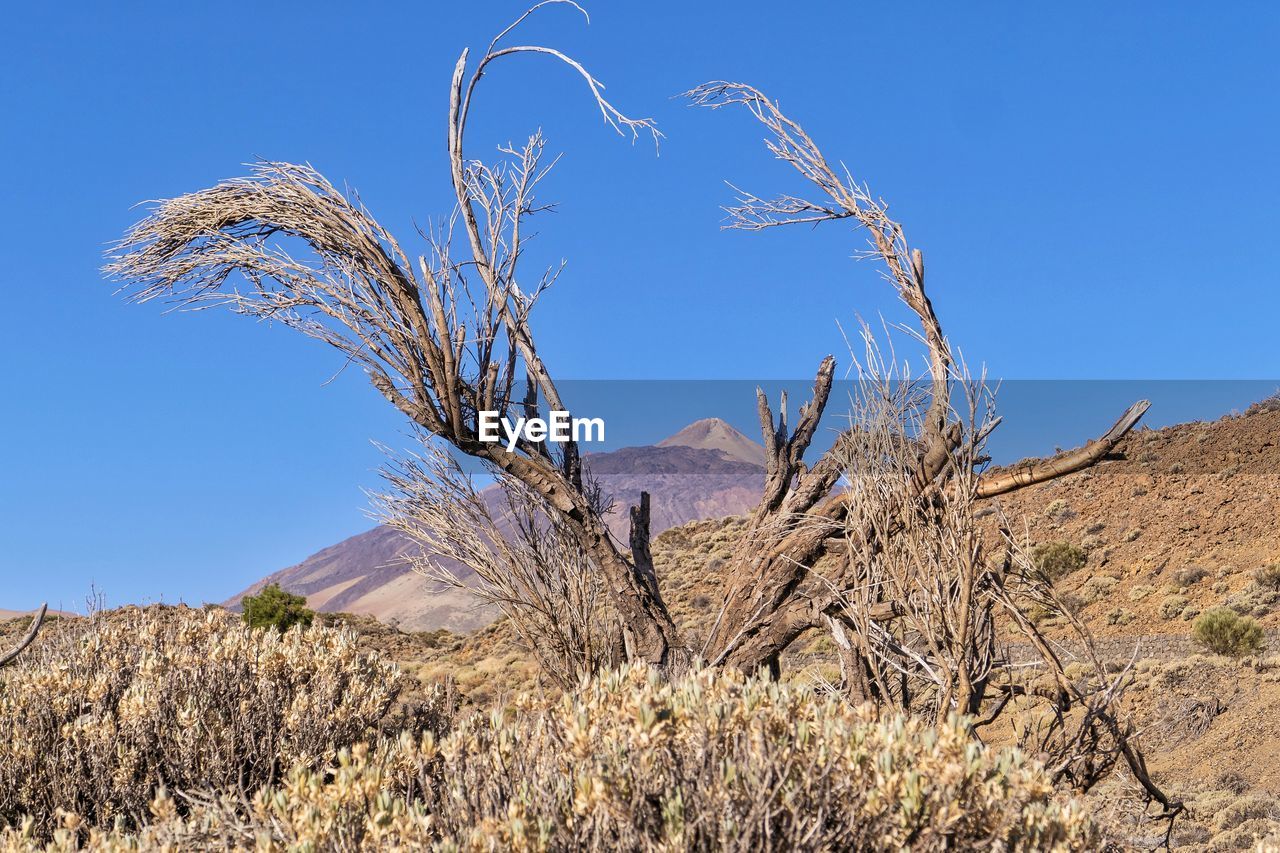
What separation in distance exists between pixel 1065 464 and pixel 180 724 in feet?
17.5

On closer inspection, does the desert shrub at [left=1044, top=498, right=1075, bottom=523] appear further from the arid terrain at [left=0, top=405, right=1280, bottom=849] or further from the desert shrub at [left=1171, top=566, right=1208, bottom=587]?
the desert shrub at [left=1171, top=566, right=1208, bottom=587]

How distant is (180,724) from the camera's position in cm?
611

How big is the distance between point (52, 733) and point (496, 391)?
3659mm

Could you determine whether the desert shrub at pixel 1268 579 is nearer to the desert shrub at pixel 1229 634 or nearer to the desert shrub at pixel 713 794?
the desert shrub at pixel 1229 634

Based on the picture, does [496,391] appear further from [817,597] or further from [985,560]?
[985,560]

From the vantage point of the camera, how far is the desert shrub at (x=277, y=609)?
845 inches

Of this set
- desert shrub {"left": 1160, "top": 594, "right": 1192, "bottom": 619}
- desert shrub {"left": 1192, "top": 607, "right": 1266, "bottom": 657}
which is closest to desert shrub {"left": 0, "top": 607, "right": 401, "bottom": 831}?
desert shrub {"left": 1192, "top": 607, "right": 1266, "bottom": 657}

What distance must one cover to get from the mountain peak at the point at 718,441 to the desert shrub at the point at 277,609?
15913 millimetres

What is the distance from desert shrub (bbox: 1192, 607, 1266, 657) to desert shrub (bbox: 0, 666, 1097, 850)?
582 inches

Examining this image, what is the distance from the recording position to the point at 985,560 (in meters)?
5.82

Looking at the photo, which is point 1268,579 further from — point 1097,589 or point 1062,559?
point 1062,559

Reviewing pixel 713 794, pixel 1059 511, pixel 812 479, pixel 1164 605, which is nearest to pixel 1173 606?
pixel 1164 605

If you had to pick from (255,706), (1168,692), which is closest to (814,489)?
(255,706)

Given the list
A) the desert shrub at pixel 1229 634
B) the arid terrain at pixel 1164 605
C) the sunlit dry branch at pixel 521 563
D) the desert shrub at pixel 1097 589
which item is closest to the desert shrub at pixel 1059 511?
the arid terrain at pixel 1164 605
